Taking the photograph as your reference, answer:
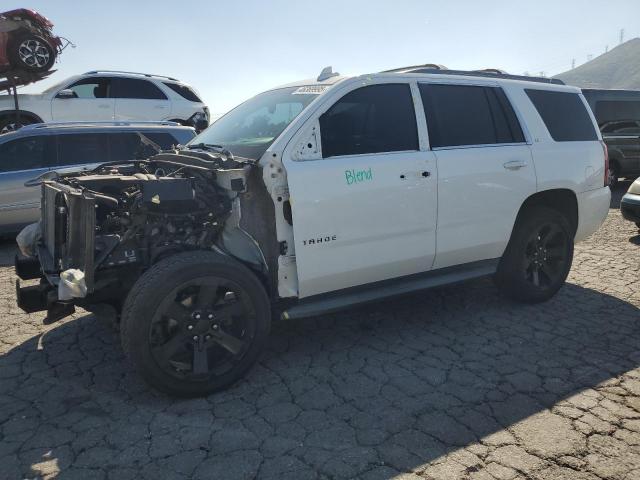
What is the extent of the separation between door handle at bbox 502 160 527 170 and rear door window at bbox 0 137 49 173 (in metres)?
6.14

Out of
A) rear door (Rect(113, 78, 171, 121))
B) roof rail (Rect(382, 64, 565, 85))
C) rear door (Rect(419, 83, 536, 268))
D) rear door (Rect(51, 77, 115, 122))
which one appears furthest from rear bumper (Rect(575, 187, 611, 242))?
rear door (Rect(51, 77, 115, 122))

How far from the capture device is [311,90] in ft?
12.3

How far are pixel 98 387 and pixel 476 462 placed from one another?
2371 mm

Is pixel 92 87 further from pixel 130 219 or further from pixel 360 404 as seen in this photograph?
pixel 360 404

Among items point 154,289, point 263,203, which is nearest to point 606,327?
point 263,203

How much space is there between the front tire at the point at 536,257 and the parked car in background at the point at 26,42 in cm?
1031

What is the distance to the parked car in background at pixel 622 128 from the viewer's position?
1155 cm

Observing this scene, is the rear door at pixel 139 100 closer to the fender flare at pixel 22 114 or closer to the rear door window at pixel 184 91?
the rear door window at pixel 184 91

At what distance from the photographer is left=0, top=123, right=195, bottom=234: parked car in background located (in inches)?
271

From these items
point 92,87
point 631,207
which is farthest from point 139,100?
point 631,207

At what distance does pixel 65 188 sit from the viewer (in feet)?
10.3

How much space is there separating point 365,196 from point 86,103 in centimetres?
893

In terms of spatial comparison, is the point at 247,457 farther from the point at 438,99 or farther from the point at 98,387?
the point at 438,99

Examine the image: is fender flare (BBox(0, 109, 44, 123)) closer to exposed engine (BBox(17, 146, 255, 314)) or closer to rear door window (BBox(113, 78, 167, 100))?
rear door window (BBox(113, 78, 167, 100))
